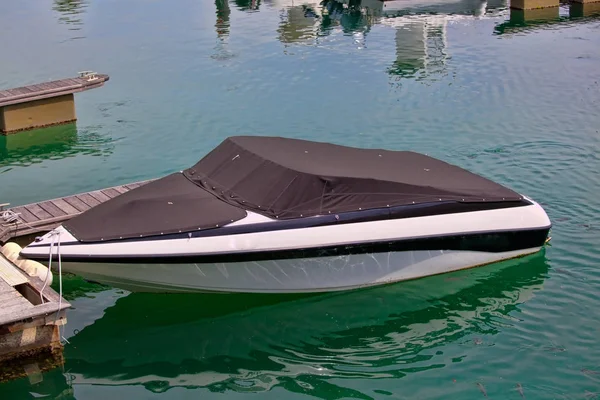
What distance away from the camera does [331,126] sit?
21891 millimetres

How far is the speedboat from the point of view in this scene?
40.7 feet

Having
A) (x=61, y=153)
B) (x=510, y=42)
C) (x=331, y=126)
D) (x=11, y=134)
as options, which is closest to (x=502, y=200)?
(x=331, y=126)

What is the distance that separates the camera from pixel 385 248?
42.4ft

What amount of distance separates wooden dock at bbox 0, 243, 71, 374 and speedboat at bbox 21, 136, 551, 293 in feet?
1.49

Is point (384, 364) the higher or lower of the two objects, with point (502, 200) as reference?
lower

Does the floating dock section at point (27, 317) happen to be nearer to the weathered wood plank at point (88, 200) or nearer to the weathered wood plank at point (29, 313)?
the weathered wood plank at point (29, 313)

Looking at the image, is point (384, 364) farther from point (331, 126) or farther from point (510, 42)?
point (510, 42)

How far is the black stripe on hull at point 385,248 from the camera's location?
12.3m

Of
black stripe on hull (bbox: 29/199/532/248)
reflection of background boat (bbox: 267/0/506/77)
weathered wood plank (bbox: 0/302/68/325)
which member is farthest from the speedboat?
reflection of background boat (bbox: 267/0/506/77)

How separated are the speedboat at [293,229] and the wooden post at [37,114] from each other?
9.49m

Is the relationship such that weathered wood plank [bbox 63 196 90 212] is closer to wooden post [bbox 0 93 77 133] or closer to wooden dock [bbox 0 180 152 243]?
wooden dock [bbox 0 180 152 243]

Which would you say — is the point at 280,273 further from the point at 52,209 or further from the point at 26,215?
the point at 26,215

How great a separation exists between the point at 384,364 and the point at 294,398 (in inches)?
55.3

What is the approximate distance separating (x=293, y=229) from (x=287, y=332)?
4.88 ft
